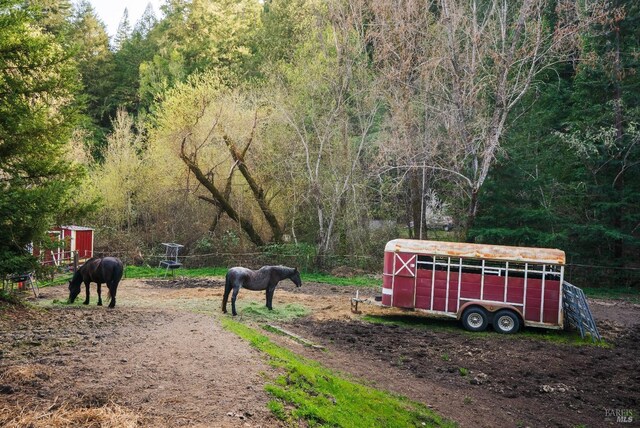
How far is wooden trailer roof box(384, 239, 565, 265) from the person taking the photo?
47.7 ft

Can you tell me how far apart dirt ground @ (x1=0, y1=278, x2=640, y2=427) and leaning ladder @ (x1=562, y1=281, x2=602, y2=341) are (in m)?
0.68

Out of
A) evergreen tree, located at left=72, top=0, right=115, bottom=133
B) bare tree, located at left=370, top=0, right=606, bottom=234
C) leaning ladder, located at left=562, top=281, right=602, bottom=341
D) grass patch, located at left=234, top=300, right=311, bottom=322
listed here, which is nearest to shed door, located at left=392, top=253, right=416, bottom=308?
grass patch, located at left=234, top=300, right=311, bottom=322

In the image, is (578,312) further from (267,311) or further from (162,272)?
(162,272)

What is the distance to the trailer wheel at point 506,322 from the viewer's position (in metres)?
14.8

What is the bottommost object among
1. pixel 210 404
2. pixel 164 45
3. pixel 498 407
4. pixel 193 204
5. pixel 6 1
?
pixel 498 407

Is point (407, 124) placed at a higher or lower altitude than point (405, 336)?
higher

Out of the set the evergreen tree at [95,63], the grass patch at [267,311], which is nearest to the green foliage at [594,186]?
the grass patch at [267,311]

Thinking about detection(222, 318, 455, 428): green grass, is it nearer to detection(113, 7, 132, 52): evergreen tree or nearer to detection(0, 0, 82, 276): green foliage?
detection(0, 0, 82, 276): green foliage

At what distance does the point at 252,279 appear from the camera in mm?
15445

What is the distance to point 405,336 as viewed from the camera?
14188 mm

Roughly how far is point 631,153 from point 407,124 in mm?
9704

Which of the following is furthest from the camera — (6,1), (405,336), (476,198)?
(476,198)

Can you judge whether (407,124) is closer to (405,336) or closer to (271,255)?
(271,255)

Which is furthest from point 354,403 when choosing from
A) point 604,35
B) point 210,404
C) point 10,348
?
point 604,35
